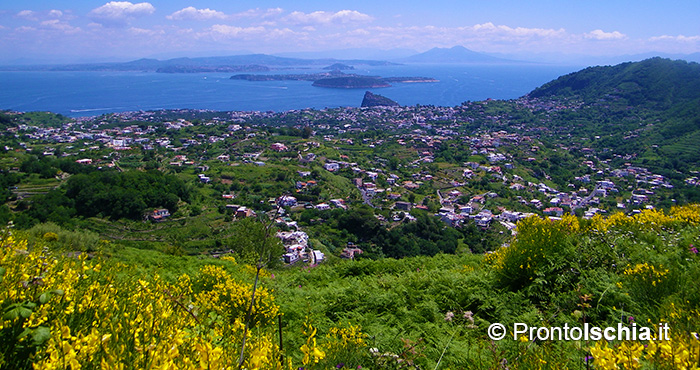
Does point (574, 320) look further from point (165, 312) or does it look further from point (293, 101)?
point (293, 101)

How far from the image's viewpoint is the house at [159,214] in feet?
83.9

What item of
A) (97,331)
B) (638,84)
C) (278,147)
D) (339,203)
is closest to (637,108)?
(638,84)

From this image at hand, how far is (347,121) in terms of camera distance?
7919cm

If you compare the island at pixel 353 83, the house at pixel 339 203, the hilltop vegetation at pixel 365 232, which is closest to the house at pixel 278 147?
the hilltop vegetation at pixel 365 232

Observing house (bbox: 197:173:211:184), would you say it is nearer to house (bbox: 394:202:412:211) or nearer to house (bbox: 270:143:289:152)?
house (bbox: 270:143:289:152)

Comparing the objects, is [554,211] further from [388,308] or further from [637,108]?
→ [637,108]

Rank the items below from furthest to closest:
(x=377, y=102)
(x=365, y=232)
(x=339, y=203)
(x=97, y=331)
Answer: (x=377, y=102)
(x=339, y=203)
(x=365, y=232)
(x=97, y=331)

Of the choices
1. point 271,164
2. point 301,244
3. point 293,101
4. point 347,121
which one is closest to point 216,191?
point 271,164

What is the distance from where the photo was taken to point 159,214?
25922 mm

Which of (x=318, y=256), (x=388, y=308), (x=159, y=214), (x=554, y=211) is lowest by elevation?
(x=554, y=211)

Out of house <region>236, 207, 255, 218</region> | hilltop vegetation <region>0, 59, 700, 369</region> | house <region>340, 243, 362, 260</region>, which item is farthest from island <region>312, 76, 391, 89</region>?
house <region>340, 243, 362, 260</region>

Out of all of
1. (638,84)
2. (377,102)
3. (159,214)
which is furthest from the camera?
(377,102)

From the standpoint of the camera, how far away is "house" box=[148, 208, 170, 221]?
83.9 ft

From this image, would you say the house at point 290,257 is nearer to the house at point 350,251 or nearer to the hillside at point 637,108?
the house at point 350,251
